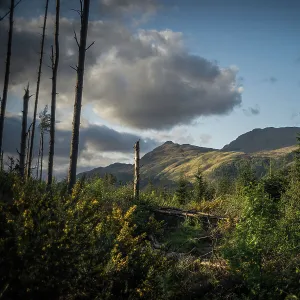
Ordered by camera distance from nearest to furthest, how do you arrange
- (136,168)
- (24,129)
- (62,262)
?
(62,262) → (136,168) → (24,129)

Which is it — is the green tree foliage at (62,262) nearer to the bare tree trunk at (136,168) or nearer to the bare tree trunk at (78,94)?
the bare tree trunk at (78,94)

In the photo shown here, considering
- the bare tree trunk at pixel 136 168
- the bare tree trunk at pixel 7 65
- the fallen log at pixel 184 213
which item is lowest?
the fallen log at pixel 184 213

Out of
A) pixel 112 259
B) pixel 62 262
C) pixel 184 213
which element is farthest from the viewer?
pixel 184 213

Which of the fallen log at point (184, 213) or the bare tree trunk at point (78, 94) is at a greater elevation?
the bare tree trunk at point (78, 94)

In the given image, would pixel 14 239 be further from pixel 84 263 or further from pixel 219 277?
pixel 219 277

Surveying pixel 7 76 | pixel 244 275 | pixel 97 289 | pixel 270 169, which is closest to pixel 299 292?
pixel 244 275

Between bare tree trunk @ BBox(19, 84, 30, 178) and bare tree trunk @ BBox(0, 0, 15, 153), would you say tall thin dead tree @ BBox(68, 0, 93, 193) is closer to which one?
bare tree trunk @ BBox(0, 0, 15, 153)

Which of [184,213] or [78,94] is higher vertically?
[78,94]

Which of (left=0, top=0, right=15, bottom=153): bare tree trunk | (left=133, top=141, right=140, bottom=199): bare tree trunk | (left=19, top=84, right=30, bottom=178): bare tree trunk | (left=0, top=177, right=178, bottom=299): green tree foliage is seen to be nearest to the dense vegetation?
(left=0, top=177, right=178, bottom=299): green tree foliage

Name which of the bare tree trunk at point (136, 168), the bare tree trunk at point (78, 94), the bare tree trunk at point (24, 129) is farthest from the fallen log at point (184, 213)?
the bare tree trunk at point (24, 129)

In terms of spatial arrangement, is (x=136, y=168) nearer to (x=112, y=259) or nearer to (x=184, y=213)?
(x=184, y=213)

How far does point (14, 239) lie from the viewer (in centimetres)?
411

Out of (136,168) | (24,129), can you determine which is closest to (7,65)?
(24,129)

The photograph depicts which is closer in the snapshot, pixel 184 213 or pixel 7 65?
pixel 184 213
